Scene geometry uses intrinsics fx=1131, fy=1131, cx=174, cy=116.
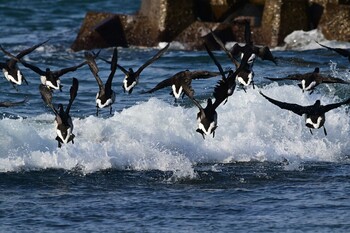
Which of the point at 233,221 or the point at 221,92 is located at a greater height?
the point at 221,92

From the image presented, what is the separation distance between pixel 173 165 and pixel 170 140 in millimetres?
1668

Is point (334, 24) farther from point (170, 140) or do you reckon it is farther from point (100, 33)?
point (170, 140)

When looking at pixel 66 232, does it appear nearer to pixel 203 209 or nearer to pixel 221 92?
pixel 203 209

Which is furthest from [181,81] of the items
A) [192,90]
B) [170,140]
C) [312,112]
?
[312,112]

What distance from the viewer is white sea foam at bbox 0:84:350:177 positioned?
15.1 m

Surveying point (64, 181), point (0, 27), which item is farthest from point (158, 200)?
point (0, 27)

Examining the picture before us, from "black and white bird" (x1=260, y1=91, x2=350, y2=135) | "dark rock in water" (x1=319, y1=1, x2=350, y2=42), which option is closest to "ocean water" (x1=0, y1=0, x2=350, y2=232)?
"black and white bird" (x1=260, y1=91, x2=350, y2=135)

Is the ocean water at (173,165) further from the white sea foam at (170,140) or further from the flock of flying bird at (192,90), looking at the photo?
the flock of flying bird at (192,90)

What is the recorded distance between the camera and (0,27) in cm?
3048

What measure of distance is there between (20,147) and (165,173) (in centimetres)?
235

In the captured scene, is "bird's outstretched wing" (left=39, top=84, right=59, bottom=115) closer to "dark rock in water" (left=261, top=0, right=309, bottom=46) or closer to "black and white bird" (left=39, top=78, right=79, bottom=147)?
"black and white bird" (left=39, top=78, right=79, bottom=147)

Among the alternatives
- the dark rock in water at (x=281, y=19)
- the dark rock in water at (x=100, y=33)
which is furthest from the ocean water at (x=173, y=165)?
the dark rock in water at (x=100, y=33)

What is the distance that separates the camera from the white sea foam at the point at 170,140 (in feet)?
49.7

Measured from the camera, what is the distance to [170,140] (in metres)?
16.6
